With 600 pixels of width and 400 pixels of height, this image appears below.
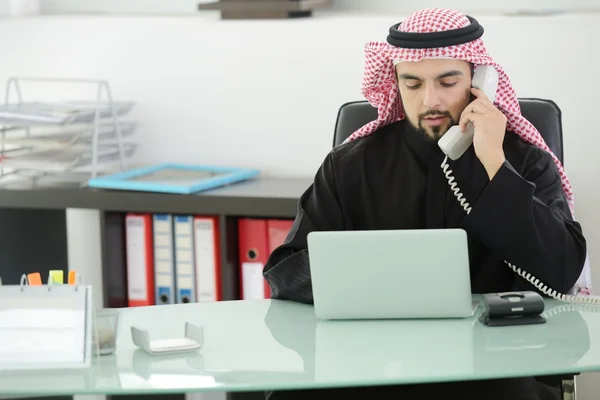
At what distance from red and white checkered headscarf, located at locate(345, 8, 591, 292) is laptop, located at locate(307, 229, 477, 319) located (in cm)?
53

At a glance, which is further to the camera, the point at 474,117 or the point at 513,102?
the point at 513,102

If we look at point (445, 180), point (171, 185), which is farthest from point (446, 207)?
point (171, 185)

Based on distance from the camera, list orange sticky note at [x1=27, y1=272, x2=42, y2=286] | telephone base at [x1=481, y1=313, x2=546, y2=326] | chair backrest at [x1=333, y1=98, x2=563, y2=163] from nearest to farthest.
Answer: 1. telephone base at [x1=481, y1=313, x2=546, y2=326]
2. orange sticky note at [x1=27, y1=272, x2=42, y2=286]
3. chair backrest at [x1=333, y1=98, x2=563, y2=163]

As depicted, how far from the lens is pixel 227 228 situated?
3.39 m

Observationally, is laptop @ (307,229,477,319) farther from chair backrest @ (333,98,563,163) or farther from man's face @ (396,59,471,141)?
chair backrest @ (333,98,563,163)

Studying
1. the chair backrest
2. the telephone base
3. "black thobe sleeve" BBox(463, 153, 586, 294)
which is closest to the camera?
the telephone base

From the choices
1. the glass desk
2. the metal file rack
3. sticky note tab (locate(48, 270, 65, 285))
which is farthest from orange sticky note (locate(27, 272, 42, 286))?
the metal file rack

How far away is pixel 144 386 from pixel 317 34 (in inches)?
77.9

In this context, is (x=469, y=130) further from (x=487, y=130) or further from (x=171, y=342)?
(x=171, y=342)

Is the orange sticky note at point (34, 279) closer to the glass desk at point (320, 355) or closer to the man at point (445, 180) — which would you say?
the glass desk at point (320, 355)

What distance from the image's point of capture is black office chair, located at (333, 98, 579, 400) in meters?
2.69

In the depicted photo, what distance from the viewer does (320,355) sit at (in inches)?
73.5

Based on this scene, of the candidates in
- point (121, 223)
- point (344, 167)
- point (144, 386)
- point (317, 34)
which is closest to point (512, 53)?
point (317, 34)

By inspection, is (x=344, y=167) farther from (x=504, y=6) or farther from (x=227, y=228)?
(x=504, y=6)
